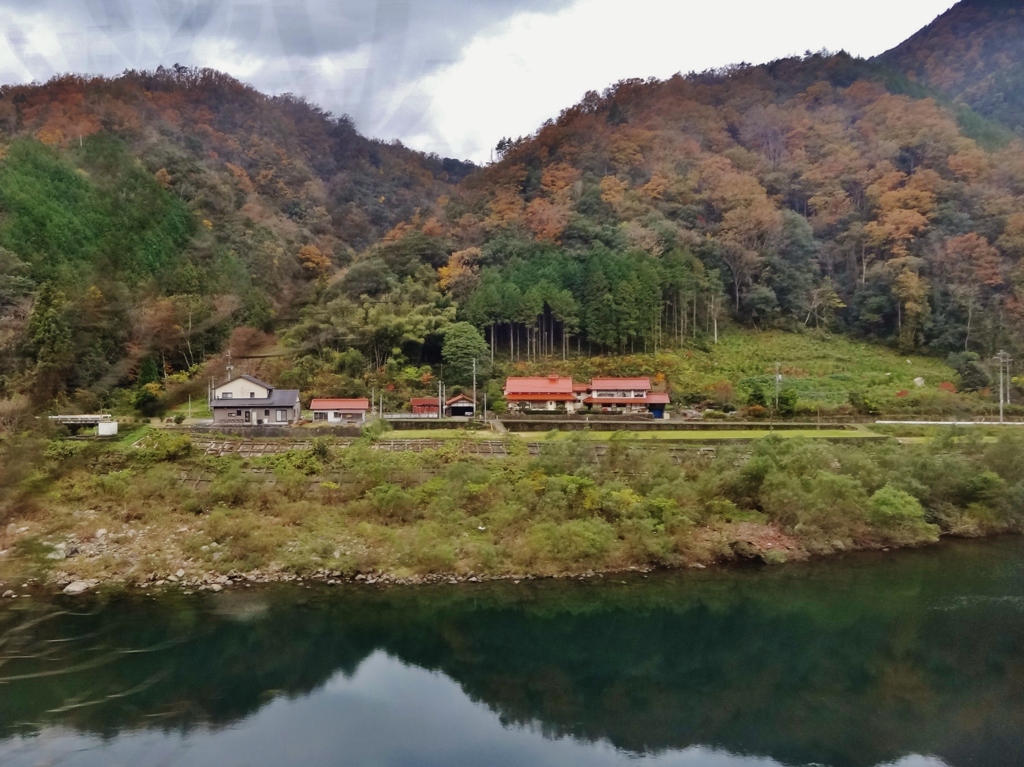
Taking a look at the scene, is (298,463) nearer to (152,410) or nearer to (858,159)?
(152,410)

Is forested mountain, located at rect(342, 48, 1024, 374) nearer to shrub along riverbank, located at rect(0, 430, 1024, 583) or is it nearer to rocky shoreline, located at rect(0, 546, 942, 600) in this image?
shrub along riverbank, located at rect(0, 430, 1024, 583)

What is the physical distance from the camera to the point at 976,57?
31.4 metres

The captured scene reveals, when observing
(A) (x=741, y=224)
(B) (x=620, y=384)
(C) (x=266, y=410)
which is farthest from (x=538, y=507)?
(A) (x=741, y=224)

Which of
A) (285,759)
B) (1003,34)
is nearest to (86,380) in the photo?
(285,759)

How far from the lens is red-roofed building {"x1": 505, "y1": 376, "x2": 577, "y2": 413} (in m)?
15.4

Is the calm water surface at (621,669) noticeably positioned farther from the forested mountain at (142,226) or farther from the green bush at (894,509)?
the forested mountain at (142,226)

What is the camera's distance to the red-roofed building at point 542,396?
15391mm

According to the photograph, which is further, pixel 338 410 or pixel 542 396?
pixel 542 396

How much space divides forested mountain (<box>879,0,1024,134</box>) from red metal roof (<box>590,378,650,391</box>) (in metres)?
22.8

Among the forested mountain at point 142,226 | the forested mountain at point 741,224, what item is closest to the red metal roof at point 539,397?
the forested mountain at point 741,224

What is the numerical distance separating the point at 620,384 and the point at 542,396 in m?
1.72

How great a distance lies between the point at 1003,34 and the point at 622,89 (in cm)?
1802

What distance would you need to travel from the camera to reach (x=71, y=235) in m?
1.12

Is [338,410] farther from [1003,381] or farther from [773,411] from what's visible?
[1003,381]
